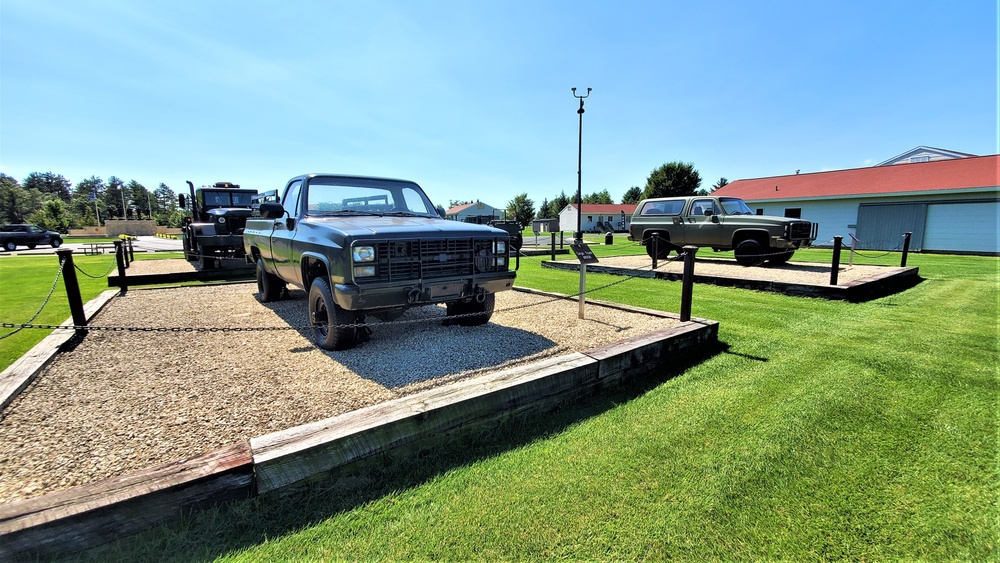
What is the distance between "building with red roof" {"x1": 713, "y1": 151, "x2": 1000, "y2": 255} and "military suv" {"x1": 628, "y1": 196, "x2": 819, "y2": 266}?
9.43 metres

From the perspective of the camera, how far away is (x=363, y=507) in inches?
85.0

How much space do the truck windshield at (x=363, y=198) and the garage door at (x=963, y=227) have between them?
76.5 ft

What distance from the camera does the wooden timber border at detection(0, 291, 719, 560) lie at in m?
1.77

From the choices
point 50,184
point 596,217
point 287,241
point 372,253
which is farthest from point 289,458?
point 50,184

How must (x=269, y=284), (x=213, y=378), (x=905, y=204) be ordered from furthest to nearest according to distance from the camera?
(x=905, y=204) → (x=269, y=284) → (x=213, y=378)

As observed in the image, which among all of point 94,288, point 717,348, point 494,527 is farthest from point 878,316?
point 94,288

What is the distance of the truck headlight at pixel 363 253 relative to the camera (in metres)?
3.62

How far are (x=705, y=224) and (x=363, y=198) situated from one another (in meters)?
10.3

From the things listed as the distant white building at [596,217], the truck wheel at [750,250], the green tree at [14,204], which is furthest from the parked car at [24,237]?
the green tree at [14,204]

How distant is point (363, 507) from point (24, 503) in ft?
4.68

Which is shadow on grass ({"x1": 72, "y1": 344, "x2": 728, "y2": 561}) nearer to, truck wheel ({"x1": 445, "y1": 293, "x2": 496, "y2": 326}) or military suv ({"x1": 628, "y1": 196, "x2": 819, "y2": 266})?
truck wheel ({"x1": 445, "y1": 293, "x2": 496, "y2": 326})

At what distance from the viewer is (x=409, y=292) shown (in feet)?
12.7

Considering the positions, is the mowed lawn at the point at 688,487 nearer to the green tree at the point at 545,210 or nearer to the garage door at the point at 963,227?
the garage door at the point at 963,227

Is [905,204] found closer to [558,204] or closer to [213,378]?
[213,378]
